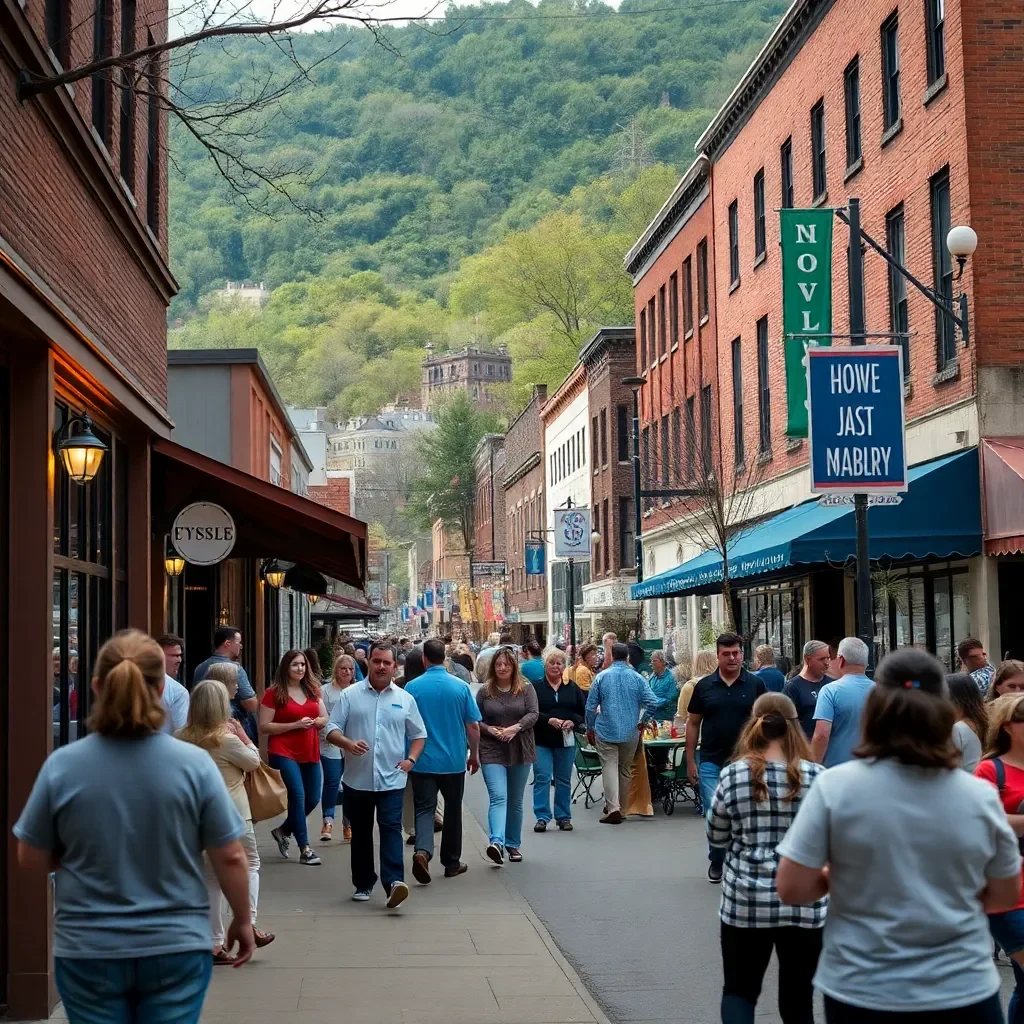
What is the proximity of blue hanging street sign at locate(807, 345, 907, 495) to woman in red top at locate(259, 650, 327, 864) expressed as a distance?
15.9 feet

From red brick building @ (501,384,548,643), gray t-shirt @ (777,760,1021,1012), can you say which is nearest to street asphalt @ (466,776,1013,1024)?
gray t-shirt @ (777,760,1021,1012)

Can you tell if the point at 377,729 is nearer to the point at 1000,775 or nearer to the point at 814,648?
the point at 814,648

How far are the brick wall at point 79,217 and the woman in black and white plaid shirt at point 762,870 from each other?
14.7ft

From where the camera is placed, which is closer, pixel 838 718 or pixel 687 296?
pixel 838 718

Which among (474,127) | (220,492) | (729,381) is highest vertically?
(474,127)

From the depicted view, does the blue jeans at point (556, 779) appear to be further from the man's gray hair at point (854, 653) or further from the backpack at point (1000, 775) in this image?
the backpack at point (1000, 775)

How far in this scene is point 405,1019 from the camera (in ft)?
27.0

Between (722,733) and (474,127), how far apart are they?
15936 cm

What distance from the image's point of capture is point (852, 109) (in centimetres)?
2611

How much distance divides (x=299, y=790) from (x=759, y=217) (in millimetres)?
21151

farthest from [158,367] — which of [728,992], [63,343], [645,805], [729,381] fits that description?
[729,381]

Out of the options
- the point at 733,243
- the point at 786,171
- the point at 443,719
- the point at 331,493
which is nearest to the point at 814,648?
the point at 443,719

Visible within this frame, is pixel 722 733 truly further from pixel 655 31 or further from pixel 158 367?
pixel 655 31

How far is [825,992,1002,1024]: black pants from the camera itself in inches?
169
